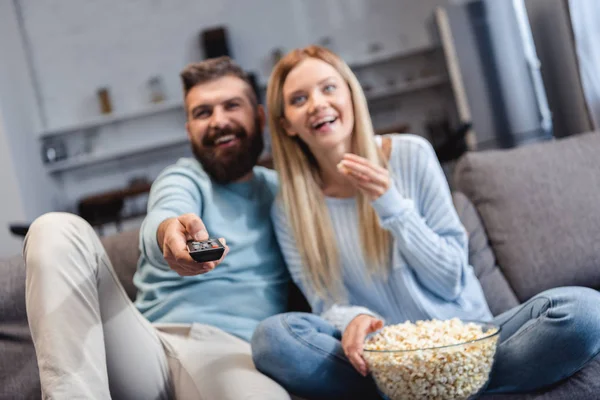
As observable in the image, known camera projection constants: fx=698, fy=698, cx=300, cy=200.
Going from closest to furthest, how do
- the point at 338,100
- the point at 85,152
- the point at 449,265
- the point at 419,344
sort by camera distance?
the point at 419,344
the point at 449,265
the point at 338,100
the point at 85,152

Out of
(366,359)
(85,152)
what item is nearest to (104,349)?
(366,359)

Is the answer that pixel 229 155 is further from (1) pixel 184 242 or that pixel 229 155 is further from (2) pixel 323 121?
(1) pixel 184 242

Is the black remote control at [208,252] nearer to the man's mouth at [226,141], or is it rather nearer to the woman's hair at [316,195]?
the woman's hair at [316,195]

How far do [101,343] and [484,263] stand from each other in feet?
3.65

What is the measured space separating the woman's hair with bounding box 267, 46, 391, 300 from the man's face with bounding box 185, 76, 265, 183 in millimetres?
96

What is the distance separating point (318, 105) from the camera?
172 centimetres

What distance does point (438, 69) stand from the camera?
21.3 ft

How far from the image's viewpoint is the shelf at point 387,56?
20.6 feet

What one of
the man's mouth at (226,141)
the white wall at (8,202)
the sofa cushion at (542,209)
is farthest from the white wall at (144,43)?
the man's mouth at (226,141)

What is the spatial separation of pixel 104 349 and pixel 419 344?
63 cm

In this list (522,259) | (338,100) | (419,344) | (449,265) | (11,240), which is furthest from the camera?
(11,240)

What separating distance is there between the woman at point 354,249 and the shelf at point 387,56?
14.7 ft

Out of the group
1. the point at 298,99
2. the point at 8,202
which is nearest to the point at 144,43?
the point at 8,202

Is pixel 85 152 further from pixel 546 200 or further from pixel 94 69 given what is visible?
pixel 546 200
